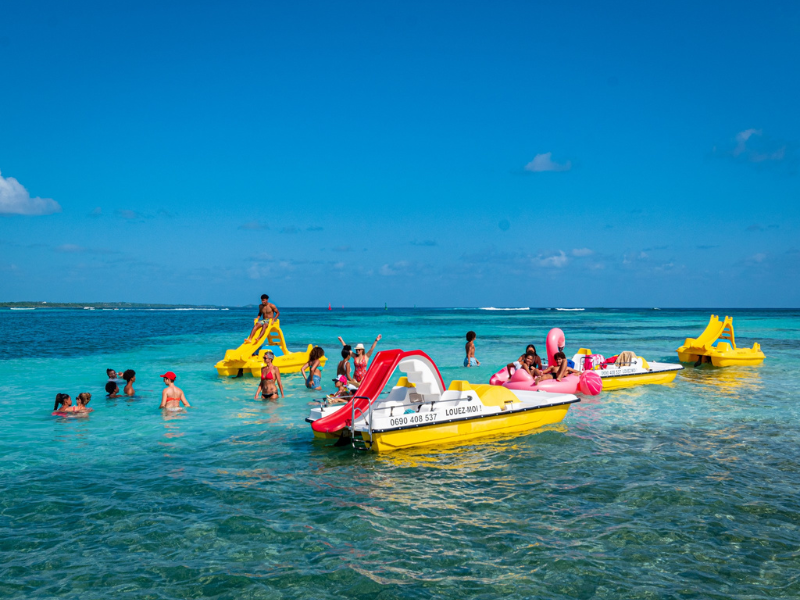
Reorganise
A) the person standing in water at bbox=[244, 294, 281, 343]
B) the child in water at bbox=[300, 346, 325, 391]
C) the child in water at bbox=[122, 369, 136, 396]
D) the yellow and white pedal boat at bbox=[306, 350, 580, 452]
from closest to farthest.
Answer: the yellow and white pedal boat at bbox=[306, 350, 580, 452], the child in water at bbox=[122, 369, 136, 396], the child in water at bbox=[300, 346, 325, 391], the person standing in water at bbox=[244, 294, 281, 343]

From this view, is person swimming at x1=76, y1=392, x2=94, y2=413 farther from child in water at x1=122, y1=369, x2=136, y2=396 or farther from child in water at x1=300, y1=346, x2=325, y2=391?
child in water at x1=300, y1=346, x2=325, y2=391

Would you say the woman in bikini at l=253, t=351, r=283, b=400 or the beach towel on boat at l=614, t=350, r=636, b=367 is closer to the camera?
the woman in bikini at l=253, t=351, r=283, b=400

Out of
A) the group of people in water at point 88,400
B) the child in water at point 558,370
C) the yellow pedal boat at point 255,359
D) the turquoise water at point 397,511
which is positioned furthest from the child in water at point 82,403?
the child in water at point 558,370

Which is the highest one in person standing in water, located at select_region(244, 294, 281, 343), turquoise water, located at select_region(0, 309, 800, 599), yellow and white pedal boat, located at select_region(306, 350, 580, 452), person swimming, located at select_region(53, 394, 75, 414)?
person standing in water, located at select_region(244, 294, 281, 343)

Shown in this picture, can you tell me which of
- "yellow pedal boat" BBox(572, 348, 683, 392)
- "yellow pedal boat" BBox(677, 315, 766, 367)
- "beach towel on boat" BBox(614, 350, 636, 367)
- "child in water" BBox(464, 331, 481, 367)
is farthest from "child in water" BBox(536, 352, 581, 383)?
"yellow pedal boat" BBox(677, 315, 766, 367)

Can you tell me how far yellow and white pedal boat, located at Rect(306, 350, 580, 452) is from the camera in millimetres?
10195

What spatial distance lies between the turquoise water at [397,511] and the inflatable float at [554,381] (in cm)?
166

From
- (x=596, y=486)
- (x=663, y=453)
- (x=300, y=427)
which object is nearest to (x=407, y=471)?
(x=596, y=486)

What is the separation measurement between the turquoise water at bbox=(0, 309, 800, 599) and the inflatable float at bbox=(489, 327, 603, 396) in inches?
65.3

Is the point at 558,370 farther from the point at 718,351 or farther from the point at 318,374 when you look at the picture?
the point at 718,351

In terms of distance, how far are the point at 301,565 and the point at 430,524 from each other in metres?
1.79

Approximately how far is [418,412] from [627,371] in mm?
9966

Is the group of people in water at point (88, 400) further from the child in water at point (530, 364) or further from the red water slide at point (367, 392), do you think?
the child in water at point (530, 364)

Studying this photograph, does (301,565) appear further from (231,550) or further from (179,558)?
(179,558)
